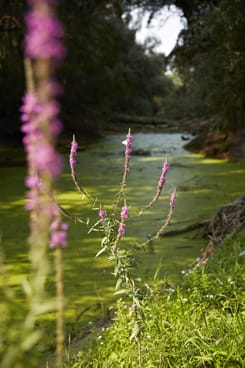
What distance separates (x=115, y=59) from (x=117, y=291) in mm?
11718

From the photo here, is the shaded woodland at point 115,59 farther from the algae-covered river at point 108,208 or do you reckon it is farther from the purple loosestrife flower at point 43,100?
the purple loosestrife flower at point 43,100

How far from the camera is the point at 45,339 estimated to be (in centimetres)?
256

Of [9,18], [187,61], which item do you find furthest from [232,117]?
[9,18]

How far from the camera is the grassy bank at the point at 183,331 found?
5.94 feet

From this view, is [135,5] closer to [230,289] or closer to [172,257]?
[172,257]

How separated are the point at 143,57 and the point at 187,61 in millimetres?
11343

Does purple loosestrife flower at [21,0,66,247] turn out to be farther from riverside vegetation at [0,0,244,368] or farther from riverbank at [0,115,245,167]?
riverbank at [0,115,245,167]

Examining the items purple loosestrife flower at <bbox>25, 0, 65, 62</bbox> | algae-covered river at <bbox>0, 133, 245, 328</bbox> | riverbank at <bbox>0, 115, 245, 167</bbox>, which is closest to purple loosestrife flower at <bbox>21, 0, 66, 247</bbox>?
purple loosestrife flower at <bbox>25, 0, 65, 62</bbox>

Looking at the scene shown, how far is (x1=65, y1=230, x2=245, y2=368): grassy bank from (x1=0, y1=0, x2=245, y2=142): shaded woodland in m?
3.95

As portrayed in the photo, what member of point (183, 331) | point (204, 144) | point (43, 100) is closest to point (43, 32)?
point (43, 100)

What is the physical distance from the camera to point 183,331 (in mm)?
1965

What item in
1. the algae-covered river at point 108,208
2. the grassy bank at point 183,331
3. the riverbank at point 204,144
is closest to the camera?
the grassy bank at point 183,331

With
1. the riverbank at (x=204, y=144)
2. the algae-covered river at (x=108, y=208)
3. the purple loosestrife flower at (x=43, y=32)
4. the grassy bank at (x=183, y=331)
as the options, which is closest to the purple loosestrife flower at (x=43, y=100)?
the purple loosestrife flower at (x=43, y=32)

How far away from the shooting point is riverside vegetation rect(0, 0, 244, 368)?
36cm
